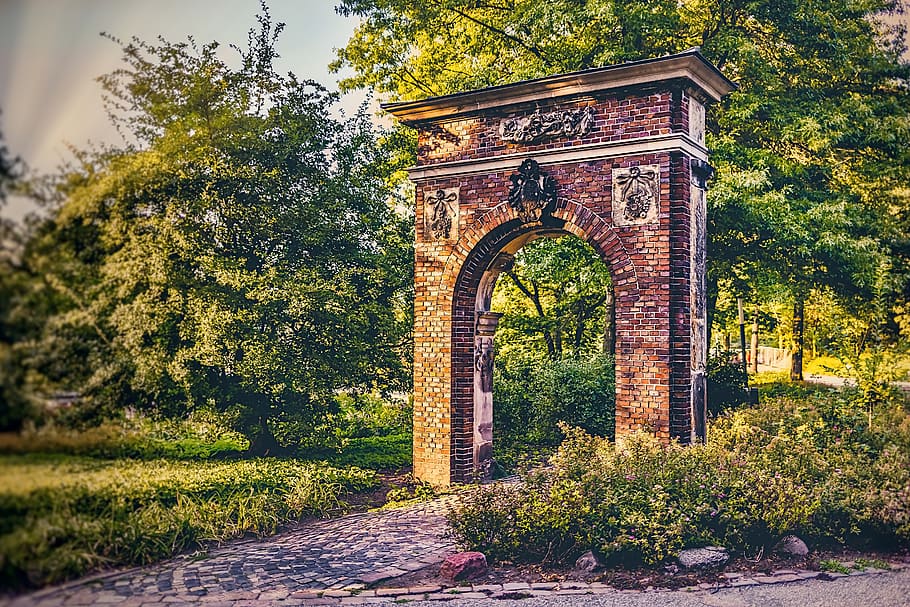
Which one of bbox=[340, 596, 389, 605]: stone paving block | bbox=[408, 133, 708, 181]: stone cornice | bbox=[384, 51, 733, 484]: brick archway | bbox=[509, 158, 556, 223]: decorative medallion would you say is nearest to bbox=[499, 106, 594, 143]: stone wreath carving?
bbox=[384, 51, 733, 484]: brick archway

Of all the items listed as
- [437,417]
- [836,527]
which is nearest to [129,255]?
[437,417]

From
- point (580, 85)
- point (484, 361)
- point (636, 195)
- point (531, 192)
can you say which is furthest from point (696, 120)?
point (484, 361)

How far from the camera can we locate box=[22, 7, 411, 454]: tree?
371 inches

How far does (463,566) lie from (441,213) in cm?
509

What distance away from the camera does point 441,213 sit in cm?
1019

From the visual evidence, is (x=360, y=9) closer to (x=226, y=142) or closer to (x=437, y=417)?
(x=226, y=142)

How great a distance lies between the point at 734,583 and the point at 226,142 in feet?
28.2

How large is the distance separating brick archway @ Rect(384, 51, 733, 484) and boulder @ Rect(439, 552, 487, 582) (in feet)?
9.88

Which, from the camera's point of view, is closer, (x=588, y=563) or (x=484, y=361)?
(x=588, y=563)

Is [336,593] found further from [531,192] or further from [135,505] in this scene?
[531,192]

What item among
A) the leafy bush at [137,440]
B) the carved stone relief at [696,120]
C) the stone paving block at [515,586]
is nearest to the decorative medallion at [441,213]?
the carved stone relief at [696,120]

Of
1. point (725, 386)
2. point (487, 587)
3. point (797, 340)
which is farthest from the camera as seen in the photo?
point (797, 340)

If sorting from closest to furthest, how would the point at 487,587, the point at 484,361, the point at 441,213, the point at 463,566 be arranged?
the point at 487,587
the point at 463,566
the point at 441,213
the point at 484,361

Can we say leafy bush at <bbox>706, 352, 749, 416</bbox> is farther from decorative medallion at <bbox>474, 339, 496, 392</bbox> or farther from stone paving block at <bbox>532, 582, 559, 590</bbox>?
stone paving block at <bbox>532, 582, 559, 590</bbox>
